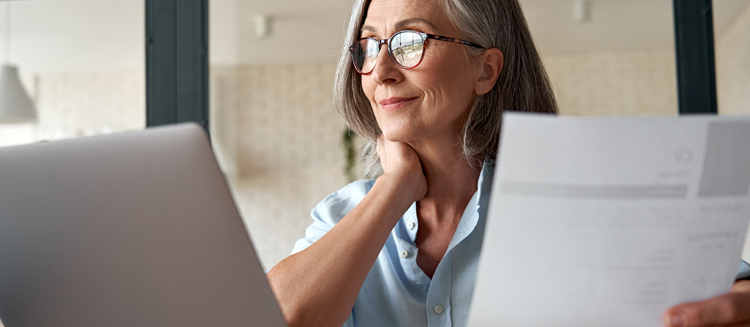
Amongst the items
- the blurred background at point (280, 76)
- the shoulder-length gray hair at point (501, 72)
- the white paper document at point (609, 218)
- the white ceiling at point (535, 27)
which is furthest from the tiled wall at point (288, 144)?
the white paper document at point (609, 218)

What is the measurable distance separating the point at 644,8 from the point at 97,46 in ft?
12.8

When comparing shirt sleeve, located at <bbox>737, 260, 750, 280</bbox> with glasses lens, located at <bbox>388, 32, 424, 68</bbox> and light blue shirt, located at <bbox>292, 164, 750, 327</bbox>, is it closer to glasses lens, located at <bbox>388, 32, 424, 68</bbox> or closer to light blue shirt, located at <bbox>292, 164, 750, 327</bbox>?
light blue shirt, located at <bbox>292, 164, 750, 327</bbox>

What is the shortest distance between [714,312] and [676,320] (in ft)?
0.19

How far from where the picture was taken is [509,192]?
50cm

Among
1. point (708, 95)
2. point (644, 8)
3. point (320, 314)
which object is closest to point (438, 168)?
point (320, 314)

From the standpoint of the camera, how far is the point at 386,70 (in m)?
1.09

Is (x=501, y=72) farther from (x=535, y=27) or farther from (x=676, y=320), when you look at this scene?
(x=535, y=27)

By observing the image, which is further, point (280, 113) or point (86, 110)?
point (280, 113)

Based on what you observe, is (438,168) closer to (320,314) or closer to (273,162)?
(320,314)

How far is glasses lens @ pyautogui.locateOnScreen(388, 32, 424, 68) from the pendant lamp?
9.01 feet

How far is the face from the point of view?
1.08 m

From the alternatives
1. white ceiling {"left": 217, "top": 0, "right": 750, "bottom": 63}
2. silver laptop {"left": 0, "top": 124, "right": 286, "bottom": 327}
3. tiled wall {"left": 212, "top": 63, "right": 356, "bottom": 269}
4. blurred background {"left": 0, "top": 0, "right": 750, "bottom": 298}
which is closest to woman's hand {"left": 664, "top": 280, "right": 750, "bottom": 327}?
silver laptop {"left": 0, "top": 124, "right": 286, "bottom": 327}

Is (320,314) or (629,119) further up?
(629,119)

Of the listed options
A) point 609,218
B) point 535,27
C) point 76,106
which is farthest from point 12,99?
point 535,27
